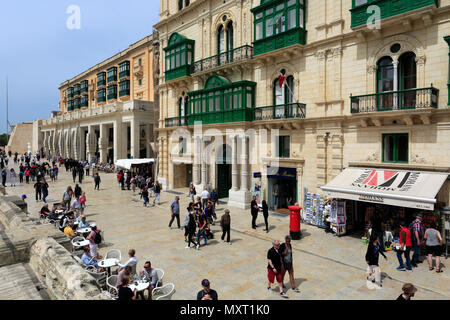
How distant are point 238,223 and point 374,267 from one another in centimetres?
849

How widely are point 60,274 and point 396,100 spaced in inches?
566

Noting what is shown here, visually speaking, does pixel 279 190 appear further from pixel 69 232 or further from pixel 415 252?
pixel 69 232

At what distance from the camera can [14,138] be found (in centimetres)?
7431

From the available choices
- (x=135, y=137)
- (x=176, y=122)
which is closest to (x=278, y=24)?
(x=176, y=122)

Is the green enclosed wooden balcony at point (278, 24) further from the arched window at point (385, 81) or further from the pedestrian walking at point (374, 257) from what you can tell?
the pedestrian walking at point (374, 257)

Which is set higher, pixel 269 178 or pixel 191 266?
pixel 269 178

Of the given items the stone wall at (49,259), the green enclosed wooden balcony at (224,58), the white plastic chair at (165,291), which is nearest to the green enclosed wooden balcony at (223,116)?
the green enclosed wooden balcony at (224,58)

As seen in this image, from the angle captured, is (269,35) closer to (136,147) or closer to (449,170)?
(449,170)

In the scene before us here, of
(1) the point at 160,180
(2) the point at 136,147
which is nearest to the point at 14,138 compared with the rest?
(2) the point at 136,147

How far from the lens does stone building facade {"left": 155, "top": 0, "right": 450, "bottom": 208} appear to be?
512 inches

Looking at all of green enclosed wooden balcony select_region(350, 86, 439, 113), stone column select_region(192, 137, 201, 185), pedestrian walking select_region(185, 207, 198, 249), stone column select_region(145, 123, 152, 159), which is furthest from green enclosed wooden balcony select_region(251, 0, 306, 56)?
stone column select_region(145, 123, 152, 159)

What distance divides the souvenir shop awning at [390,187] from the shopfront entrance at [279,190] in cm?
486

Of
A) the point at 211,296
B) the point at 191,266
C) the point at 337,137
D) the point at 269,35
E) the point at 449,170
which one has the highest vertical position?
the point at 269,35

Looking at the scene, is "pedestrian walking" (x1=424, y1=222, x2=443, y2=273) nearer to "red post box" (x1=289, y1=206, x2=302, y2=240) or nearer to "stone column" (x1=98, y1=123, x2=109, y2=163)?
"red post box" (x1=289, y1=206, x2=302, y2=240)
